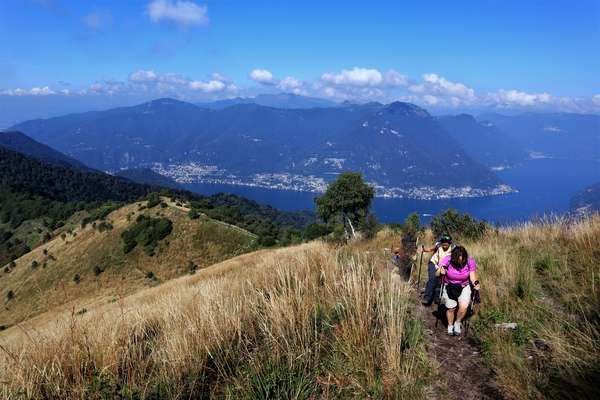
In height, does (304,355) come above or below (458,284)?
above

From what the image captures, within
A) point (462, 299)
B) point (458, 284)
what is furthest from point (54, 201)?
point (462, 299)

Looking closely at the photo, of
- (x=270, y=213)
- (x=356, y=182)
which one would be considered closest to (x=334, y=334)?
(x=356, y=182)

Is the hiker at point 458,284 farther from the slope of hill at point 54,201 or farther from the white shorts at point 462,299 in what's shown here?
the slope of hill at point 54,201

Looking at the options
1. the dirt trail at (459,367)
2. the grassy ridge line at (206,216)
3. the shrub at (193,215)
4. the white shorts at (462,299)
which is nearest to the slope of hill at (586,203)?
the white shorts at (462,299)

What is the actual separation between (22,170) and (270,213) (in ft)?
326

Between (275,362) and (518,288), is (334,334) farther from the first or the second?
(518,288)

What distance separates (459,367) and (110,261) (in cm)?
5545

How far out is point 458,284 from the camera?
560 cm

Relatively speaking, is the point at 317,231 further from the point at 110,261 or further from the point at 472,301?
the point at 472,301

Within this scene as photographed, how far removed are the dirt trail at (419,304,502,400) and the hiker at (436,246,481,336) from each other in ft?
1.00

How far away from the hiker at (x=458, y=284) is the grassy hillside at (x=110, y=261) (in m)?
41.6

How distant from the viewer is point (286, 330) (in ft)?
12.6

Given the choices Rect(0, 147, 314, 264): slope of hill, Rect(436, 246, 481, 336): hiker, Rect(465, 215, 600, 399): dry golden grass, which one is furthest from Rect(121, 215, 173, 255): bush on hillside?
Rect(436, 246, 481, 336): hiker

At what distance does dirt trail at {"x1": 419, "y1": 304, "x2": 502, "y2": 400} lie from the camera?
11.0ft
